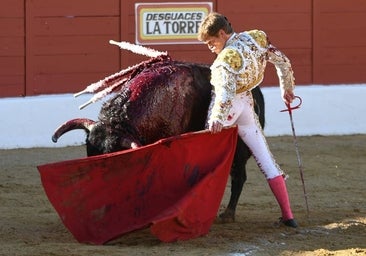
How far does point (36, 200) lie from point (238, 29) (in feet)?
11.3

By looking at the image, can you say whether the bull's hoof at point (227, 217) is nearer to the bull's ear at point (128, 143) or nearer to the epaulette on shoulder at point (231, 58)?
the bull's ear at point (128, 143)

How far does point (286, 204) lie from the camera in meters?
5.80

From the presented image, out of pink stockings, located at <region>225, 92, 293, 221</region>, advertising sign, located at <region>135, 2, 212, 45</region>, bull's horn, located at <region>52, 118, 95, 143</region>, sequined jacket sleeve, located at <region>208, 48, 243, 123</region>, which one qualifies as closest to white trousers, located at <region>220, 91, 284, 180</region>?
pink stockings, located at <region>225, 92, 293, 221</region>

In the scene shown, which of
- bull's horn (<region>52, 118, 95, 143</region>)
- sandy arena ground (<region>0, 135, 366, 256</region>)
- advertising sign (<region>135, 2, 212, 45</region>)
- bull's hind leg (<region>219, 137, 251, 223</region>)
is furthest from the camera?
advertising sign (<region>135, 2, 212, 45</region>)

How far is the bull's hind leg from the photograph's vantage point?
602 cm

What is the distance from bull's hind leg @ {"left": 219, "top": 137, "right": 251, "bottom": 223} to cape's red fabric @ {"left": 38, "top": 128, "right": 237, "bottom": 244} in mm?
510

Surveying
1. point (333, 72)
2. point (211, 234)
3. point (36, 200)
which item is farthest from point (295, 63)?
point (211, 234)

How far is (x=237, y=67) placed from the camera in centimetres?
543

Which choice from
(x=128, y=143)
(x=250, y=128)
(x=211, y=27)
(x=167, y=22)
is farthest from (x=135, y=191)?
(x=167, y=22)

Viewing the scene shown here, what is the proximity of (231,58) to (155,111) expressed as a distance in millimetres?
537

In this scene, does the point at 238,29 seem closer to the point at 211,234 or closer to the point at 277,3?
the point at 277,3

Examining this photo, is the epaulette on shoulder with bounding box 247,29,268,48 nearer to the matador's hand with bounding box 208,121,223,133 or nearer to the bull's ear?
the matador's hand with bounding box 208,121,223,133

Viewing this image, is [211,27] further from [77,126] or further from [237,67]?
[77,126]

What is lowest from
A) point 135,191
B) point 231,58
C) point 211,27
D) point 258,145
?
point 135,191
